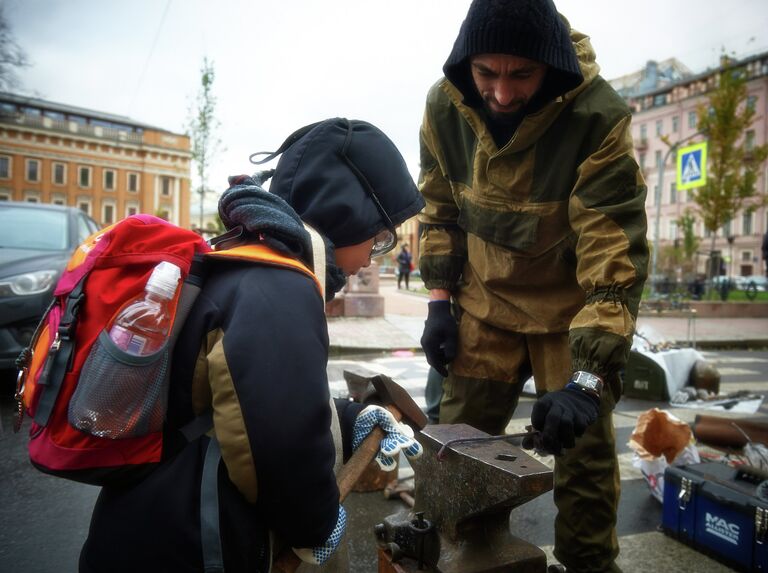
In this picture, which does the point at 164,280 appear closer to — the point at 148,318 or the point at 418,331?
the point at 148,318

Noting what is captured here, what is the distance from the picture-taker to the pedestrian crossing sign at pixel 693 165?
12.4 meters

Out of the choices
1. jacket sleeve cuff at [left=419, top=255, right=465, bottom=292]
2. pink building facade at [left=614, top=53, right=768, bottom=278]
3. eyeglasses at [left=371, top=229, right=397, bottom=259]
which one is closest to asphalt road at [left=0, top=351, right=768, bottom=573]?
jacket sleeve cuff at [left=419, top=255, right=465, bottom=292]

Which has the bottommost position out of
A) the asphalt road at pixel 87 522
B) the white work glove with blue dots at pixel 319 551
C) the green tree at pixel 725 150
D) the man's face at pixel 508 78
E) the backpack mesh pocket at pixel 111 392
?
the asphalt road at pixel 87 522

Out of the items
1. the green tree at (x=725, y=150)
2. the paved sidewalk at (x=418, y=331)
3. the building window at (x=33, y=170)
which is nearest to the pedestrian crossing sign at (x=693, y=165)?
the paved sidewalk at (x=418, y=331)

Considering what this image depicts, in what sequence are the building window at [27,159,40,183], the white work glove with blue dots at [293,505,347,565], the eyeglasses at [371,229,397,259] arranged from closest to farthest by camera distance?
1. the white work glove with blue dots at [293,505,347,565]
2. the eyeglasses at [371,229,397,259]
3. the building window at [27,159,40,183]

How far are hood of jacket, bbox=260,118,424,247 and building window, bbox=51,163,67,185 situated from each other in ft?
232

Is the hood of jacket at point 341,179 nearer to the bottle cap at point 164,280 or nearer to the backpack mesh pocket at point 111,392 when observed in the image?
the bottle cap at point 164,280

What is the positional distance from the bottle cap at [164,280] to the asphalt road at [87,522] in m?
1.24

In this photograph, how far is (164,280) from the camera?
1059mm

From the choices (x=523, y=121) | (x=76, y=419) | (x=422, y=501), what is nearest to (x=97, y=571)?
(x=76, y=419)

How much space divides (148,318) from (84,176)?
234 feet

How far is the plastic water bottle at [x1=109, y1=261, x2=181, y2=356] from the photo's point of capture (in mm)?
1035

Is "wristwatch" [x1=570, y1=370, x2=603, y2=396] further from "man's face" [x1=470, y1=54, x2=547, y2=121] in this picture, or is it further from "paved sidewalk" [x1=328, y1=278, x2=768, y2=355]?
"paved sidewalk" [x1=328, y1=278, x2=768, y2=355]

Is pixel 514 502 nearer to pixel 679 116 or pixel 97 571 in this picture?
pixel 97 571
